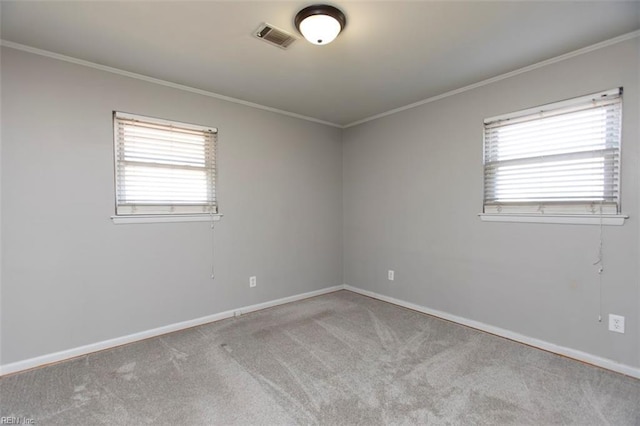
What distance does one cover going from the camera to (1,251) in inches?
88.1

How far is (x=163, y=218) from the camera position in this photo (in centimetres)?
295

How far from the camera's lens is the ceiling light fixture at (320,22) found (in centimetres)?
186

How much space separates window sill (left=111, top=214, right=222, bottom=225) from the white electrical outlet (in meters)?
3.54

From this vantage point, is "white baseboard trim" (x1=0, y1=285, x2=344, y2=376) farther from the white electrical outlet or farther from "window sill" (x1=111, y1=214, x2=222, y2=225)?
the white electrical outlet

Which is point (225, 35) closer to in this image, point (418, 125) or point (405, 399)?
point (418, 125)

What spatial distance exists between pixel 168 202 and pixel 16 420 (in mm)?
1820

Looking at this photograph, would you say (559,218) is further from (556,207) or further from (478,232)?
(478,232)

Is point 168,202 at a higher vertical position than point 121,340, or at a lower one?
higher

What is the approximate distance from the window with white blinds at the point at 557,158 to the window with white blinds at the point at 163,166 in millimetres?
2872

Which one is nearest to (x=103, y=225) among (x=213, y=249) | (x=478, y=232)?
(x=213, y=249)

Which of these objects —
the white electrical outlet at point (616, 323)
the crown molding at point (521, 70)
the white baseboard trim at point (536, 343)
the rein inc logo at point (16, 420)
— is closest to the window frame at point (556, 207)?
the crown molding at point (521, 70)

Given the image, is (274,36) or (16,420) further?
(274,36)

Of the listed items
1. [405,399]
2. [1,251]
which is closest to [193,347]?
[1,251]

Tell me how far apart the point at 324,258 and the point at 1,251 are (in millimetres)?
3209
